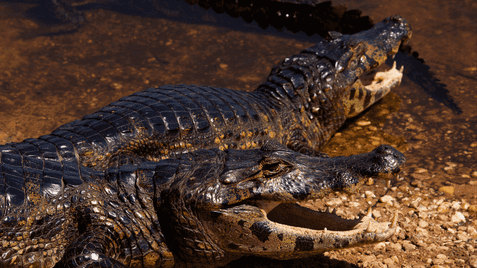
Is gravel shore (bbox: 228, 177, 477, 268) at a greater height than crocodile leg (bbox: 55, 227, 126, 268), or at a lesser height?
lesser

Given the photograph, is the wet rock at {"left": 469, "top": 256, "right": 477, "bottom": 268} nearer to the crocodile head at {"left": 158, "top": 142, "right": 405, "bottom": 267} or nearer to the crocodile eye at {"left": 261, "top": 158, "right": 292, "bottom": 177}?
the crocodile head at {"left": 158, "top": 142, "right": 405, "bottom": 267}

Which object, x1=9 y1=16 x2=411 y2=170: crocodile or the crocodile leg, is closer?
the crocodile leg

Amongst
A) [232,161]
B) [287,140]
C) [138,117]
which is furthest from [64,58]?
[232,161]

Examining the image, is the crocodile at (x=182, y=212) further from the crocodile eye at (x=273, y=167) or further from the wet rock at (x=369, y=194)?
the wet rock at (x=369, y=194)

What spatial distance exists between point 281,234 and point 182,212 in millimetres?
646

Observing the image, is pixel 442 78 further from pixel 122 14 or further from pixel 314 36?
pixel 122 14

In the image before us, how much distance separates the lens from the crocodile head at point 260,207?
105 inches

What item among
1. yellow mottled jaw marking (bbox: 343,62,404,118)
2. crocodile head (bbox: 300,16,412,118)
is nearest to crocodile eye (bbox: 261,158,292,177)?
crocodile head (bbox: 300,16,412,118)

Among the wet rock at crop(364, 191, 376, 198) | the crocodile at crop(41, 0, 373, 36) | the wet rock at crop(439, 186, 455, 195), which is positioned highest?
the crocodile at crop(41, 0, 373, 36)

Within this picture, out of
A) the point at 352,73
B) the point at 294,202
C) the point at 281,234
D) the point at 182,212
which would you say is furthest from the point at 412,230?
the point at 352,73

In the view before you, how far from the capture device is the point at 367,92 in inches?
214

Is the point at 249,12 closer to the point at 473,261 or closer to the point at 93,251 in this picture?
the point at 473,261

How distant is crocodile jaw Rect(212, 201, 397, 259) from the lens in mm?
2631

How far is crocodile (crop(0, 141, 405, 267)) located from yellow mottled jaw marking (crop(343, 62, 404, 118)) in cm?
258
